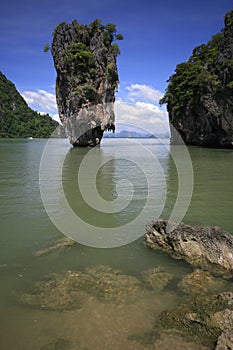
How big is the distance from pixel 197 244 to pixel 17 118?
135881mm

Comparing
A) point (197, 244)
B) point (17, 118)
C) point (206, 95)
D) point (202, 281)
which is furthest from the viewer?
point (17, 118)

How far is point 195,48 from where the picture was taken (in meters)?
46.5

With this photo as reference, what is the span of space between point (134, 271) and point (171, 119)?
46.9m

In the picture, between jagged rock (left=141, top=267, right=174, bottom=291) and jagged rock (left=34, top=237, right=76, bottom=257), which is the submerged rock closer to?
jagged rock (left=141, top=267, right=174, bottom=291)

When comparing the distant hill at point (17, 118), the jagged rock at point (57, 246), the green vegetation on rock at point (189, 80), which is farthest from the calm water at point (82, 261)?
the distant hill at point (17, 118)

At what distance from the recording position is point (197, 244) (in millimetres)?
4777

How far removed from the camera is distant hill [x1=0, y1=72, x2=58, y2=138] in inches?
4734

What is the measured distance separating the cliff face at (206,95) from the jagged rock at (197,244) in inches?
1115

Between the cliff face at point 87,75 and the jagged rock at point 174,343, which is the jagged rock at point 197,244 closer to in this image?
the jagged rock at point 174,343

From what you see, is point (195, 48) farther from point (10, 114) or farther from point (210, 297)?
point (10, 114)

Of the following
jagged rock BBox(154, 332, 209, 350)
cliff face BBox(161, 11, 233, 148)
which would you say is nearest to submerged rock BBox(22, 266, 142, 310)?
jagged rock BBox(154, 332, 209, 350)

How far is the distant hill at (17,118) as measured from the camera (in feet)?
395

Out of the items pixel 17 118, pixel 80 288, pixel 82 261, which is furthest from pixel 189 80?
pixel 17 118

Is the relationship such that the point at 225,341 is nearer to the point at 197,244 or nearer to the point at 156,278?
the point at 156,278
